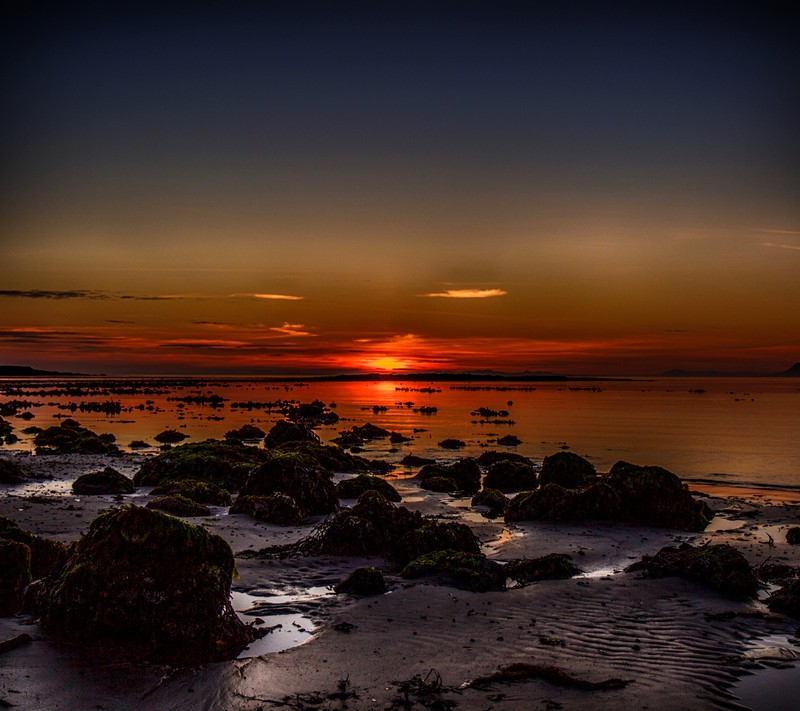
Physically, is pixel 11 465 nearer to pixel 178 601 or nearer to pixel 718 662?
pixel 178 601

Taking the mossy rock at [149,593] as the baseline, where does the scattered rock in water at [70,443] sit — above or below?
below

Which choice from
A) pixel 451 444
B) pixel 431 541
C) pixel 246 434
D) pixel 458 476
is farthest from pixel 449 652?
pixel 246 434

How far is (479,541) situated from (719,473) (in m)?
17.6

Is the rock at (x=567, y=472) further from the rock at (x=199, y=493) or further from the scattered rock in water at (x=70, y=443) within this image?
the scattered rock in water at (x=70, y=443)

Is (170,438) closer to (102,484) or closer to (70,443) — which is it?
(70,443)

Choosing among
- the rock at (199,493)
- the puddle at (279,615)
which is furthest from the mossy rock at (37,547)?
the rock at (199,493)

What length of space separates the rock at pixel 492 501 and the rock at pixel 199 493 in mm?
7451

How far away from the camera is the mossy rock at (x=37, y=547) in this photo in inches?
394

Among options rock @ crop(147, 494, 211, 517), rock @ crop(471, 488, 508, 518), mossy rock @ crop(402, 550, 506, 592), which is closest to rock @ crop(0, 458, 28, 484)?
rock @ crop(147, 494, 211, 517)

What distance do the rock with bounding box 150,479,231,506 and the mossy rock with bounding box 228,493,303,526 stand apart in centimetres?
188

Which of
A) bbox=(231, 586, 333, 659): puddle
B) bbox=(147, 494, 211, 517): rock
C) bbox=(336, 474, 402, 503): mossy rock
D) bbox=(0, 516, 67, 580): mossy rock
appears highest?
bbox=(0, 516, 67, 580): mossy rock

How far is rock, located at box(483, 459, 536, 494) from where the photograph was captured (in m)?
23.7

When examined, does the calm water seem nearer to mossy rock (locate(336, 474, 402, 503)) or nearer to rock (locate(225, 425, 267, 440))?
rock (locate(225, 425, 267, 440))

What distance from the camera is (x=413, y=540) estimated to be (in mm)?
12617
